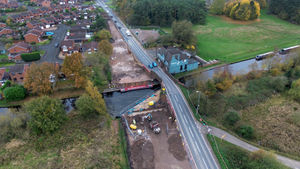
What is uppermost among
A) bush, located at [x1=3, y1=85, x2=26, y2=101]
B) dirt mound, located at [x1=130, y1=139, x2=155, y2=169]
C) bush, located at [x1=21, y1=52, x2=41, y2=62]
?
bush, located at [x1=21, y1=52, x2=41, y2=62]

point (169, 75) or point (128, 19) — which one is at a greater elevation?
point (128, 19)

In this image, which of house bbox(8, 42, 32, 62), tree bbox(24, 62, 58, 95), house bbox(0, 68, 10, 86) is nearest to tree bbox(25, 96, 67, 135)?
tree bbox(24, 62, 58, 95)

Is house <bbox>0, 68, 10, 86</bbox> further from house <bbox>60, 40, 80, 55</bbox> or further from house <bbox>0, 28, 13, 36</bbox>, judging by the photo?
house <bbox>0, 28, 13, 36</bbox>

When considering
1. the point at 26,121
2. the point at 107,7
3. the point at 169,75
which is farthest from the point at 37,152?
the point at 107,7

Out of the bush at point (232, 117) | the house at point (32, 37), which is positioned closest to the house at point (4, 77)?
the house at point (32, 37)

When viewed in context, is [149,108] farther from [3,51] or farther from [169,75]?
[3,51]

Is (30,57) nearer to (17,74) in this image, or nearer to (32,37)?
(17,74)
